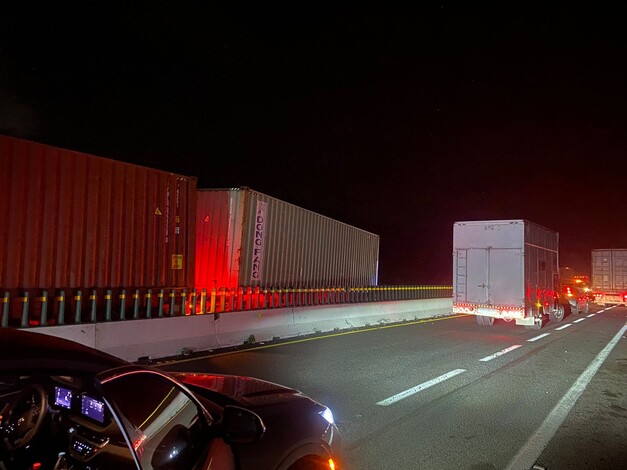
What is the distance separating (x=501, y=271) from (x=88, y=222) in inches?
482

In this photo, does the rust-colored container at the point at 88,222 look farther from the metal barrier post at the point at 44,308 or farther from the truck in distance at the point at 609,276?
the truck in distance at the point at 609,276

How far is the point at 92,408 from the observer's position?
2.52m

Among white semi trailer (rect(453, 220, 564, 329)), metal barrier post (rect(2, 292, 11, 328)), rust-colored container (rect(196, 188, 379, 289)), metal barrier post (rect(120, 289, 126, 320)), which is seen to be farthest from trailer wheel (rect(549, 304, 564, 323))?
metal barrier post (rect(2, 292, 11, 328))

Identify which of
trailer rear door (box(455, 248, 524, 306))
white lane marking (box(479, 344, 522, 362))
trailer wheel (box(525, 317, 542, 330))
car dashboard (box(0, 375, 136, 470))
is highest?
trailer rear door (box(455, 248, 524, 306))

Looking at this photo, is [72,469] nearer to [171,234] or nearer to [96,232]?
[96,232]

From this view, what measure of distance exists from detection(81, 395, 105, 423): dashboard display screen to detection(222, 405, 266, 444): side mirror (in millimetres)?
584

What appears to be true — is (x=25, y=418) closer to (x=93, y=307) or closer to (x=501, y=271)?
(x=93, y=307)

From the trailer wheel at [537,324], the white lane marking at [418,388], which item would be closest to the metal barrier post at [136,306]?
the white lane marking at [418,388]

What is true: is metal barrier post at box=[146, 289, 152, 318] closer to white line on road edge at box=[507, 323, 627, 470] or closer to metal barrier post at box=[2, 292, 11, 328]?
metal barrier post at box=[2, 292, 11, 328]

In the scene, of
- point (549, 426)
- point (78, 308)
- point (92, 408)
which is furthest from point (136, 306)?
point (92, 408)

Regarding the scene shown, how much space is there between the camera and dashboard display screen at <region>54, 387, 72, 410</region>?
2576 millimetres

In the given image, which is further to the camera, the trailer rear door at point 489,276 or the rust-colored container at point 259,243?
the trailer rear door at point 489,276

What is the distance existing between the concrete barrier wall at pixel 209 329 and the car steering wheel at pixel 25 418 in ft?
20.4

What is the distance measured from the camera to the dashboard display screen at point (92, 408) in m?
2.49
